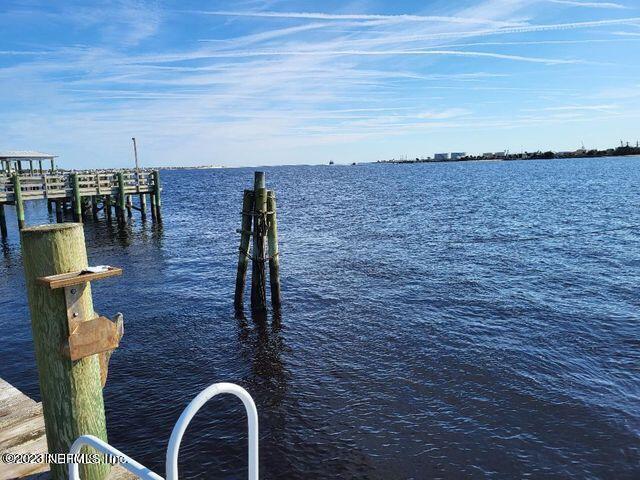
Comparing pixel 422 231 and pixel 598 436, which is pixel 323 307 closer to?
pixel 598 436

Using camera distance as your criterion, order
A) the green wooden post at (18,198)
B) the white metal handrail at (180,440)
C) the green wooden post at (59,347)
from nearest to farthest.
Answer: the white metal handrail at (180,440) → the green wooden post at (59,347) → the green wooden post at (18,198)

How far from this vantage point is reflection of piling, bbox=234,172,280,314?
14.4 meters

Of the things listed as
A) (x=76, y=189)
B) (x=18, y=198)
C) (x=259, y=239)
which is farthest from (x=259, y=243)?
(x=76, y=189)

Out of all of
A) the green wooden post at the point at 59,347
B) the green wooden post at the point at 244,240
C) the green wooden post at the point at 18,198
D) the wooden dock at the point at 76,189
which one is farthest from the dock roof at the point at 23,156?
the green wooden post at the point at 59,347

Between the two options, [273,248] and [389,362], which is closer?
[389,362]

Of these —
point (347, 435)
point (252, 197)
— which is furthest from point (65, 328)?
point (252, 197)

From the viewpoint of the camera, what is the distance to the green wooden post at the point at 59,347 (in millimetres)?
3689

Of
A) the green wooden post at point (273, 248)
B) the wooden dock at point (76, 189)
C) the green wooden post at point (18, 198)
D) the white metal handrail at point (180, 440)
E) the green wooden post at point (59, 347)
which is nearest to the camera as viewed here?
the white metal handrail at point (180, 440)

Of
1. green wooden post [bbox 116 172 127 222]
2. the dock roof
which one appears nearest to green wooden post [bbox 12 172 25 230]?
green wooden post [bbox 116 172 127 222]

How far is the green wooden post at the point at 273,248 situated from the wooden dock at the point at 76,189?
19184mm

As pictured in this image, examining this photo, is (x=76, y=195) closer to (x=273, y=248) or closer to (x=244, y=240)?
(x=244, y=240)

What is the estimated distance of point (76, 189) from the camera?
1228 inches

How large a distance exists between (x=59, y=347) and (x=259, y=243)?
11014 millimetres

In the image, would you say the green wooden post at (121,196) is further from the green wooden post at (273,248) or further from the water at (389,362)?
the green wooden post at (273,248)
